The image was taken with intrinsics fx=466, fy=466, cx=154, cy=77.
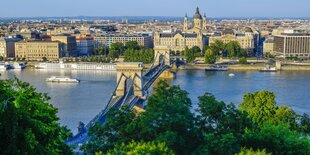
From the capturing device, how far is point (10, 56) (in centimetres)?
3519

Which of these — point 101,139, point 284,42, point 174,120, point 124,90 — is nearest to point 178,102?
point 174,120

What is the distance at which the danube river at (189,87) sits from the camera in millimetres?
14664

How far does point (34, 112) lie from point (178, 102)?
245 centimetres

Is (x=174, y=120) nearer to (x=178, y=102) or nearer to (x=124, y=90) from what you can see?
(x=178, y=102)

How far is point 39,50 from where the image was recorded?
34062mm

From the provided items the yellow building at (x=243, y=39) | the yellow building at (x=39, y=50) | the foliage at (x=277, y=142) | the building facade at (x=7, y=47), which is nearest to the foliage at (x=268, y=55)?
the yellow building at (x=243, y=39)

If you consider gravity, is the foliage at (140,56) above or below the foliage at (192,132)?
below

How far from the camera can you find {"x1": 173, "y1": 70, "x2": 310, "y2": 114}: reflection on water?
16453 millimetres

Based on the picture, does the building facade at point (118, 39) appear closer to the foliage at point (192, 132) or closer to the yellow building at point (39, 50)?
the yellow building at point (39, 50)

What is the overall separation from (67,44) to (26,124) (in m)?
33.1

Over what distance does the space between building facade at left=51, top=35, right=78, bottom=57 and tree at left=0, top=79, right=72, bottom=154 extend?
104 ft

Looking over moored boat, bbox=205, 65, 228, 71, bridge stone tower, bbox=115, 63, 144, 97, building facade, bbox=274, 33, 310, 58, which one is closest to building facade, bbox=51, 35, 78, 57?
moored boat, bbox=205, 65, 228, 71

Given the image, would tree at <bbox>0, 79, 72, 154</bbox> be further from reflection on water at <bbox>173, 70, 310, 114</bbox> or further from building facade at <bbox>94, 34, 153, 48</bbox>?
building facade at <bbox>94, 34, 153, 48</bbox>

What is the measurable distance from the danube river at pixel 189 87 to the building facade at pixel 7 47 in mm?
7909
